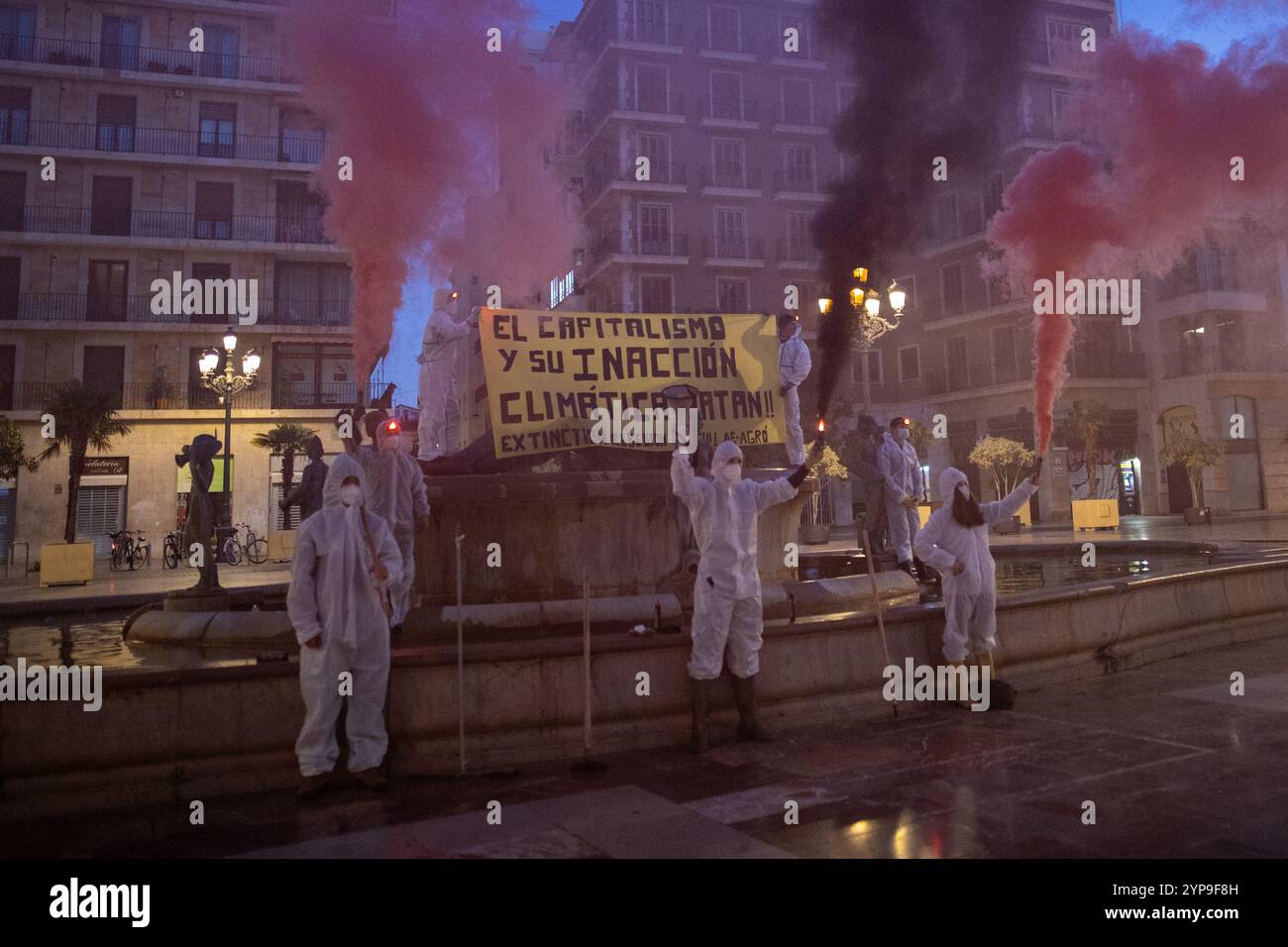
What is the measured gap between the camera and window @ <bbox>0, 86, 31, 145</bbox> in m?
30.8

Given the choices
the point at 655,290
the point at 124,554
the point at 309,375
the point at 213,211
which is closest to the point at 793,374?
the point at 124,554

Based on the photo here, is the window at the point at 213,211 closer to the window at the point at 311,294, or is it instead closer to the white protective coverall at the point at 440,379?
the window at the point at 311,294

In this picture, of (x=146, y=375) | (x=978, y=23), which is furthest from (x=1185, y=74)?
(x=146, y=375)

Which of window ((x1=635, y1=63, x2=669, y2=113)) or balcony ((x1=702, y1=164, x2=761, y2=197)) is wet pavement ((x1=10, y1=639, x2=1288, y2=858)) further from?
window ((x1=635, y1=63, x2=669, y2=113))

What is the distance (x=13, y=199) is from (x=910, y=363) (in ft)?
119

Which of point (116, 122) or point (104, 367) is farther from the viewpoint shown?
point (116, 122)

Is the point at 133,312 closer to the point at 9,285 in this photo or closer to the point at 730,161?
the point at 9,285

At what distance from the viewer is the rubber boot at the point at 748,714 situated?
17.7 ft

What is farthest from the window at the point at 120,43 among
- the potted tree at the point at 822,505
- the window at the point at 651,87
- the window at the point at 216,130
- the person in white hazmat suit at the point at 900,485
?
the person in white hazmat suit at the point at 900,485

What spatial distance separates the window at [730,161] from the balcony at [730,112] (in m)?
0.81

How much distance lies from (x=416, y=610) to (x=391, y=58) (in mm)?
7379

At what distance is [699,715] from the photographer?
526 cm

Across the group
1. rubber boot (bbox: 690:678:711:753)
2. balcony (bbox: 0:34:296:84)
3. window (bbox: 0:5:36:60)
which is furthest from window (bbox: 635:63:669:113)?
rubber boot (bbox: 690:678:711:753)

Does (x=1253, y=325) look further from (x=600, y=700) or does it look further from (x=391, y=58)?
(x=600, y=700)
